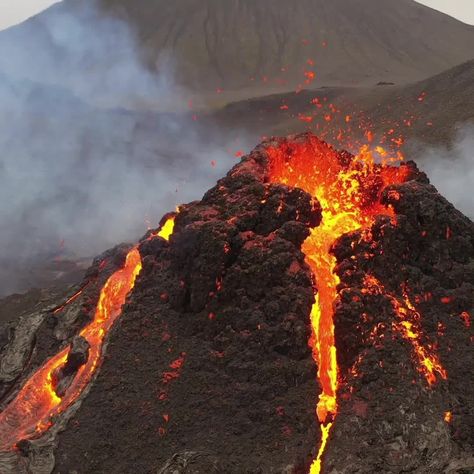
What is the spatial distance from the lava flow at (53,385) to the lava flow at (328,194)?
2.64 metres

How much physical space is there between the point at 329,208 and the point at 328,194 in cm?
27

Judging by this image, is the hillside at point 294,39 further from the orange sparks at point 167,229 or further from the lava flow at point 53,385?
the lava flow at point 53,385

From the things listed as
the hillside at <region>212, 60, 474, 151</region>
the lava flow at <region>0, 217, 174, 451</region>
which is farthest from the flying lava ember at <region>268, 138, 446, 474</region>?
the hillside at <region>212, 60, 474, 151</region>

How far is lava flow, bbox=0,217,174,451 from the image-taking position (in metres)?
6.84

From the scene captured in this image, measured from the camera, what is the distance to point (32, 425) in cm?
695

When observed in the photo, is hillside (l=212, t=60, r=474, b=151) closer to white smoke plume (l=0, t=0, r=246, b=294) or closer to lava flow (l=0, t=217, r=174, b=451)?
white smoke plume (l=0, t=0, r=246, b=294)

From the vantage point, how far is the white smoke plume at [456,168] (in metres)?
21.8

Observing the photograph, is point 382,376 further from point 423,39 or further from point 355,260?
point 423,39

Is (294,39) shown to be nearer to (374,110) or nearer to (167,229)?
(374,110)

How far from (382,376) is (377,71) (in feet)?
A: 240

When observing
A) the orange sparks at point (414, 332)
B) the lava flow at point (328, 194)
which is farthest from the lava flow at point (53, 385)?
the orange sparks at point (414, 332)

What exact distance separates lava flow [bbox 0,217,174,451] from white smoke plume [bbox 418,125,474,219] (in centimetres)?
1548

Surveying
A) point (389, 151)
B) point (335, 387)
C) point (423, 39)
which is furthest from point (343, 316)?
point (423, 39)

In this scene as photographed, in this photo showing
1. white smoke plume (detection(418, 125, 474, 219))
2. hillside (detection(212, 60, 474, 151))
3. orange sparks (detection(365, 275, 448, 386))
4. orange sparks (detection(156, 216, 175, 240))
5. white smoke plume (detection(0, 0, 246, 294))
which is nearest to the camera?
orange sparks (detection(365, 275, 448, 386))
